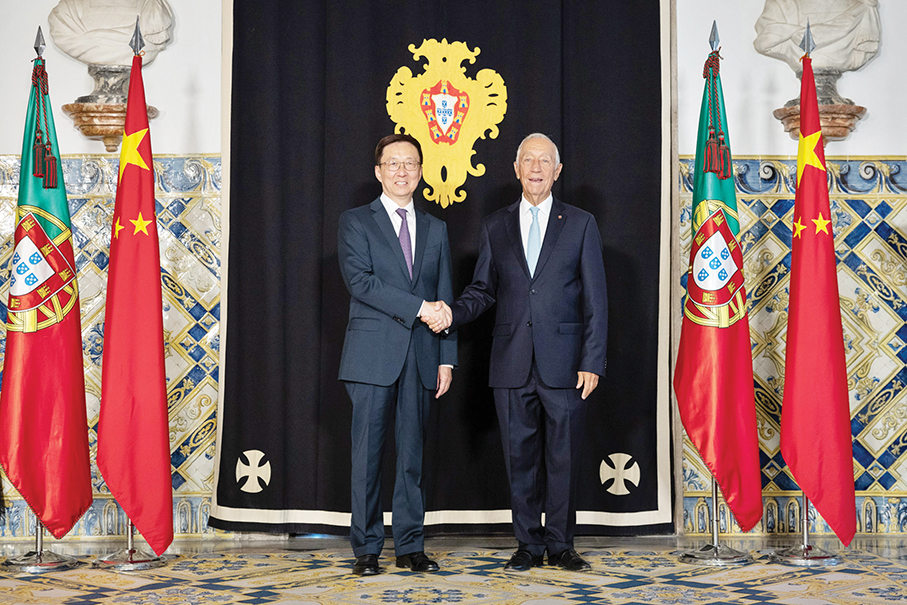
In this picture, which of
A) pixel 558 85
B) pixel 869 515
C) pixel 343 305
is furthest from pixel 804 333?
pixel 343 305

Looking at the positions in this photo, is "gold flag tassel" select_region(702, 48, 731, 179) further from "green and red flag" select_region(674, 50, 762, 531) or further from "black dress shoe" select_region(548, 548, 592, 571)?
"black dress shoe" select_region(548, 548, 592, 571)

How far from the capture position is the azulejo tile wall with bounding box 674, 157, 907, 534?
4086mm

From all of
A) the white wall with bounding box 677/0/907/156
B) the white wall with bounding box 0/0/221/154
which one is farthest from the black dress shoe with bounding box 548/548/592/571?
the white wall with bounding box 0/0/221/154

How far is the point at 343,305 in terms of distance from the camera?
4.02 metres

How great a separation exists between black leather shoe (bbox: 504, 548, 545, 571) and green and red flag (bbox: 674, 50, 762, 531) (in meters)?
0.83

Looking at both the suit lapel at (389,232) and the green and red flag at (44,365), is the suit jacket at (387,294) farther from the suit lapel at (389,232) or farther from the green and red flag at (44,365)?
the green and red flag at (44,365)

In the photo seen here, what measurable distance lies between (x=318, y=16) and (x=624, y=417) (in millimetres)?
2418

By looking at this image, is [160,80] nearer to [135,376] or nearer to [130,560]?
[135,376]

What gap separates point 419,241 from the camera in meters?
3.36

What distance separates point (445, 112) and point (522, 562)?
6.92 feet

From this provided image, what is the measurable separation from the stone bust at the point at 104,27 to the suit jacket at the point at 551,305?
2.05m

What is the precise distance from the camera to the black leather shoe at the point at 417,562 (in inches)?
125

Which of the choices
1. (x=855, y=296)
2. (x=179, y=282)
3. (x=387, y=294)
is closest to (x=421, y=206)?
(x=387, y=294)

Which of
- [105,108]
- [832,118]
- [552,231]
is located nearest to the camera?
[552,231]
